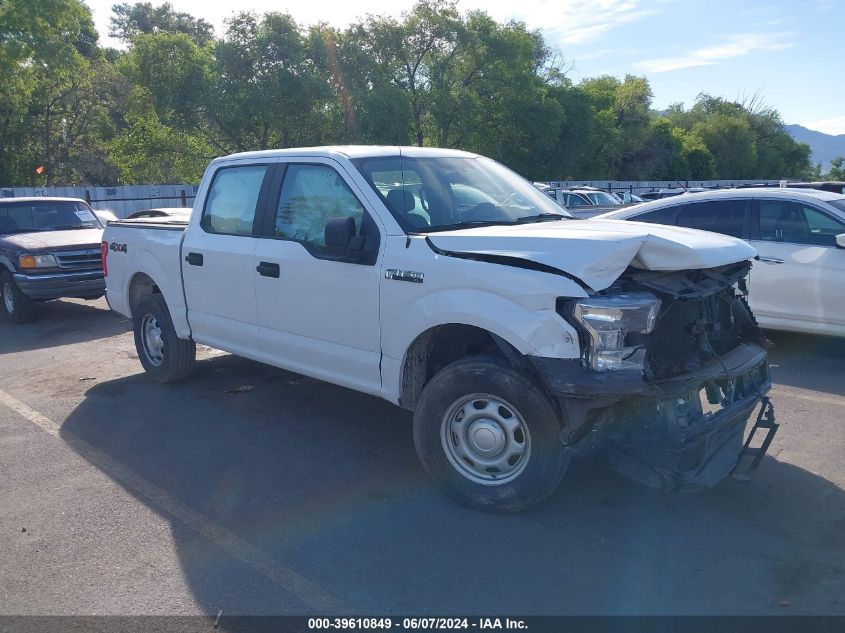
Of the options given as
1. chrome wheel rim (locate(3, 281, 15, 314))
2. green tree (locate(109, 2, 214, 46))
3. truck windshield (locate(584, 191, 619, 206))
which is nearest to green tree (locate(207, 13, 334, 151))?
truck windshield (locate(584, 191, 619, 206))

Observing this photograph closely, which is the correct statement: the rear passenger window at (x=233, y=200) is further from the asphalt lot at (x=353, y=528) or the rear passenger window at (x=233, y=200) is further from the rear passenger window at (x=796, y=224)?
the rear passenger window at (x=796, y=224)

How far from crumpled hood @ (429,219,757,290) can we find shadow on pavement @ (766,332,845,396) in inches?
111

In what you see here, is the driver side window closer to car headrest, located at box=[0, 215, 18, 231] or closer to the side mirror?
the side mirror

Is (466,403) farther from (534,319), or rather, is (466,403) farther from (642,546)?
(642,546)

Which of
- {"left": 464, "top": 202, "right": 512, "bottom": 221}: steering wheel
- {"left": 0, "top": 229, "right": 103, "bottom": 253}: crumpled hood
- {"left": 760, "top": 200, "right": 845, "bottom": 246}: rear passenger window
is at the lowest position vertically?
{"left": 0, "top": 229, "right": 103, "bottom": 253}: crumpled hood

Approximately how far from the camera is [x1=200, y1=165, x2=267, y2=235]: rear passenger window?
230 inches

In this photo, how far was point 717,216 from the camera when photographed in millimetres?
7926

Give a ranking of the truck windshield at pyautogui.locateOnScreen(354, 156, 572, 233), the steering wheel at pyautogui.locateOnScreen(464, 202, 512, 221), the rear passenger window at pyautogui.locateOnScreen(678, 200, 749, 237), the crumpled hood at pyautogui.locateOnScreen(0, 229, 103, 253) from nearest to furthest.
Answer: the truck windshield at pyautogui.locateOnScreen(354, 156, 572, 233)
the steering wheel at pyautogui.locateOnScreen(464, 202, 512, 221)
the rear passenger window at pyautogui.locateOnScreen(678, 200, 749, 237)
the crumpled hood at pyautogui.locateOnScreen(0, 229, 103, 253)

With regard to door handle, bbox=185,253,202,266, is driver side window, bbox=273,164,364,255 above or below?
above

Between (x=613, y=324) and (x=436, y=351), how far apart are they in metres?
1.29

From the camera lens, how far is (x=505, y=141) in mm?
40219

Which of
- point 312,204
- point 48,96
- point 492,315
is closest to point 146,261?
point 312,204

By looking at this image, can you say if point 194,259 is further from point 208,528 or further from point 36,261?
point 36,261

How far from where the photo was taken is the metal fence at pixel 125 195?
2197cm
